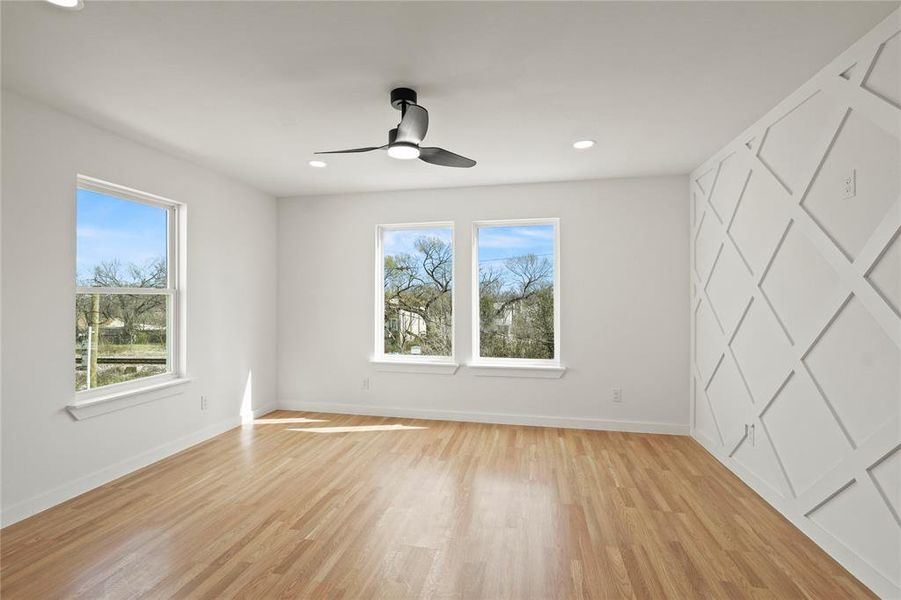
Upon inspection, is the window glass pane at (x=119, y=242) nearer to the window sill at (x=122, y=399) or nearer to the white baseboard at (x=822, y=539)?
the window sill at (x=122, y=399)

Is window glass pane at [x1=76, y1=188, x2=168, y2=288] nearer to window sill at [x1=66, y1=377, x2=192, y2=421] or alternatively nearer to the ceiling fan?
window sill at [x1=66, y1=377, x2=192, y2=421]

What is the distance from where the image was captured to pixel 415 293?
5.14 metres

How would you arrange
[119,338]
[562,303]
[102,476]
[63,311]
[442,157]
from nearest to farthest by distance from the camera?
1. [442,157]
2. [63,311]
3. [102,476]
4. [119,338]
5. [562,303]

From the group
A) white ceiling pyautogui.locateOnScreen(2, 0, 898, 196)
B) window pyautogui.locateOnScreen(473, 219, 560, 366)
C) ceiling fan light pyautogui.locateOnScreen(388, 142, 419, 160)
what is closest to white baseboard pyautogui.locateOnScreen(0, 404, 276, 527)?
white ceiling pyautogui.locateOnScreen(2, 0, 898, 196)

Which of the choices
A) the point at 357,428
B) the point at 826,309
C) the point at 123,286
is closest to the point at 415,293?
the point at 357,428

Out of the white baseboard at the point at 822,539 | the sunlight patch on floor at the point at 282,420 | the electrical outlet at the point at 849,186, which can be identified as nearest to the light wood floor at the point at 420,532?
the white baseboard at the point at 822,539

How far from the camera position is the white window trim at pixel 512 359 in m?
4.65

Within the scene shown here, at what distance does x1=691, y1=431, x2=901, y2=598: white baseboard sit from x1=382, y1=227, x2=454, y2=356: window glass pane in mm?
2874

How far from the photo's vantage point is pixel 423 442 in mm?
4098

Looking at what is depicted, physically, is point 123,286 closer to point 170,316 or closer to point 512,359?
point 170,316

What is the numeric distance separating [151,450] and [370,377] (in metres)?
2.12

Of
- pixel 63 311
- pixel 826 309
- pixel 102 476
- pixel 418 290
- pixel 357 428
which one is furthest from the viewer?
pixel 418 290

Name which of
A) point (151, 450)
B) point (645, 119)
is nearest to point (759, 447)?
point (645, 119)

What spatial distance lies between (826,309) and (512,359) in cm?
292
